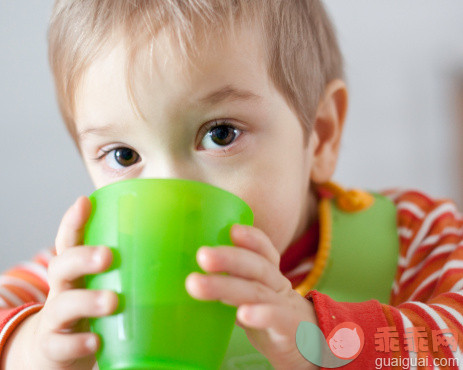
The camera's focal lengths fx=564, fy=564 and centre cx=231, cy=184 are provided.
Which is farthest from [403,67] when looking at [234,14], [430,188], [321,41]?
[234,14]

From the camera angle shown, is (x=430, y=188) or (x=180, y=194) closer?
(x=180, y=194)

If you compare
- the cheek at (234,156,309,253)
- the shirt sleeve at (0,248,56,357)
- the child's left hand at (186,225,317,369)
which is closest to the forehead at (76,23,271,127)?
the cheek at (234,156,309,253)

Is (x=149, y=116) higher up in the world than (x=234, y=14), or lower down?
lower down

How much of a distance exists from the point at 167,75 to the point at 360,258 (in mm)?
456

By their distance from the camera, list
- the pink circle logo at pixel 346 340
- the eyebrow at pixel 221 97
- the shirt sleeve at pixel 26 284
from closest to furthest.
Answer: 1. the pink circle logo at pixel 346 340
2. the eyebrow at pixel 221 97
3. the shirt sleeve at pixel 26 284

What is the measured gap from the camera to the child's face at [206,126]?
26.7 inches

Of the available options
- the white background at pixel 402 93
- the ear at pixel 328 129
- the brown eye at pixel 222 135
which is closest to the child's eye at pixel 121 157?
the brown eye at pixel 222 135

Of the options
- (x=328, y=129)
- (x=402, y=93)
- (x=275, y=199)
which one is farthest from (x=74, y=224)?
(x=402, y=93)

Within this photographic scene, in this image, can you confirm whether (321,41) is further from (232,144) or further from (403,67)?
(403,67)

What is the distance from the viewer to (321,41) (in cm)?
94

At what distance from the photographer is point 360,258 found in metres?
0.92

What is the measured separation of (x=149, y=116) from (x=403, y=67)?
45.0 inches

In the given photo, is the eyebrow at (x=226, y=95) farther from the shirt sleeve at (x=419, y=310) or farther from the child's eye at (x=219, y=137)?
the shirt sleeve at (x=419, y=310)

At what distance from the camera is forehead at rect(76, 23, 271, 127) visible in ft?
2.21
